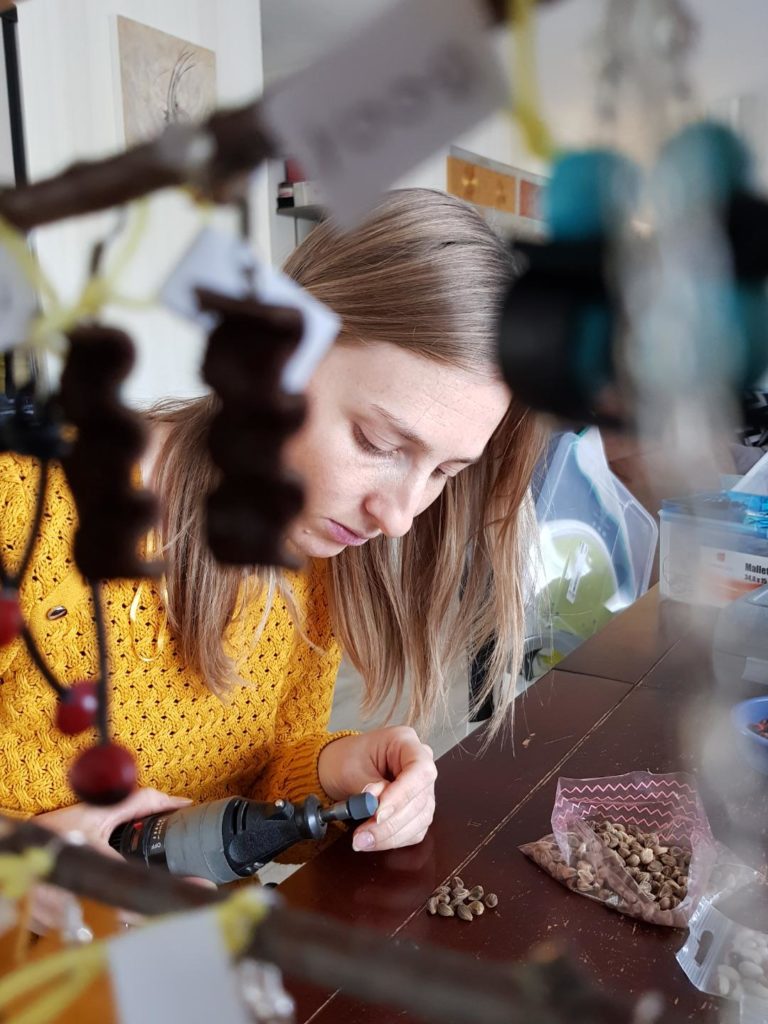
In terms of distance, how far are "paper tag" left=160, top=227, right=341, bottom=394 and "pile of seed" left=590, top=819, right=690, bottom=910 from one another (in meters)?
0.60

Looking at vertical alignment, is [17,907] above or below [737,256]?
below

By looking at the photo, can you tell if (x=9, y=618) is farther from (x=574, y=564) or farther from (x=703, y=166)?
(x=574, y=564)

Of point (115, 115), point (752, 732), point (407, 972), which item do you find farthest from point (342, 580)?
point (407, 972)

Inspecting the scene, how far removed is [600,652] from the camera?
118 centimetres

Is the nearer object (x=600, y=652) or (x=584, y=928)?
(x=584, y=928)

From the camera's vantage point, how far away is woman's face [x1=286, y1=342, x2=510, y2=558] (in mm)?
289

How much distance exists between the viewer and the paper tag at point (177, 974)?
0.14m

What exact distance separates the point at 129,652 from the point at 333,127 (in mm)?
744

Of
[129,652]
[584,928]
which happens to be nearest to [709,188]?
[584,928]

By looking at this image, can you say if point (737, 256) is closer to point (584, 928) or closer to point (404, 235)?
point (404, 235)

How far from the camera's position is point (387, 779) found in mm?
Result: 878

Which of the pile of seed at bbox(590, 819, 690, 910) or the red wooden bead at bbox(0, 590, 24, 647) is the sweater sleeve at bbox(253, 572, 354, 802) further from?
the red wooden bead at bbox(0, 590, 24, 647)

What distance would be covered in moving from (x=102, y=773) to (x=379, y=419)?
0.53ft

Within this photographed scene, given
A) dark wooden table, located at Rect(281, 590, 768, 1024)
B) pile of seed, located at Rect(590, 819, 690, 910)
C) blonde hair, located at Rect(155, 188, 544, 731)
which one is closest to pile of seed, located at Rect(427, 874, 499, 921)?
dark wooden table, located at Rect(281, 590, 768, 1024)
